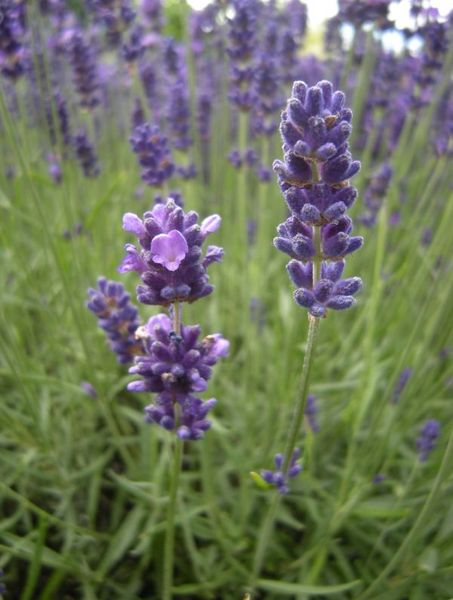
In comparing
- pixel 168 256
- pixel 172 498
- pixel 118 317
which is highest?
pixel 118 317

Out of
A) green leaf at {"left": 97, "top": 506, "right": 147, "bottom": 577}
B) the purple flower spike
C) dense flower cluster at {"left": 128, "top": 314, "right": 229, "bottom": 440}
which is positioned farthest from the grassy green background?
the purple flower spike

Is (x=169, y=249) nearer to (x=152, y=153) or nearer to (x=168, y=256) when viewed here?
(x=168, y=256)

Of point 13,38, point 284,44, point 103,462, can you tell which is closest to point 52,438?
point 103,462

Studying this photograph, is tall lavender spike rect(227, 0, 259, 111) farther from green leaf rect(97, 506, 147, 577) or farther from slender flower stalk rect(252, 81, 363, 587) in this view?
green leaf rect(97, 506, 147, 577)

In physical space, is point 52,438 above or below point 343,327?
below

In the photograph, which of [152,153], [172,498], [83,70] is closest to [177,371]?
[172,498]

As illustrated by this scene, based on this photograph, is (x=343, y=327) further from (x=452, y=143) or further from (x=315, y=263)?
(x=315, y=263)
